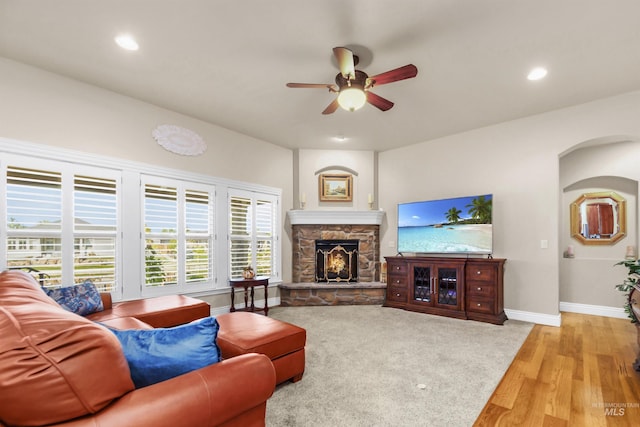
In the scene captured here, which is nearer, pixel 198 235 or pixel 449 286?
pixel 198 235

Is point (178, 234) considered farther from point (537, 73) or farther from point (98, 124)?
point (537, 73)

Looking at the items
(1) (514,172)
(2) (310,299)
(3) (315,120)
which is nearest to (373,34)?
(3) (315,120)

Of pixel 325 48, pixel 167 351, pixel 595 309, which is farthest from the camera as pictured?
pixel 595 309

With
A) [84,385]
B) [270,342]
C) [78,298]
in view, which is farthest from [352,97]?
[78,298]

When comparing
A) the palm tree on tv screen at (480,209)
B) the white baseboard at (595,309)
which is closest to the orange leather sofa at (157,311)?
the palm tree on tv screen at (480,209)

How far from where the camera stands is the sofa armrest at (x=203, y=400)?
1.01 metres

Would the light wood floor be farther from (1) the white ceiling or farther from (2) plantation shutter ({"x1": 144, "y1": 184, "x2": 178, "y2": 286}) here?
(2) plantation shutter ({"x1": 144, "y1": 184, "x2": 178, "y2": 286})

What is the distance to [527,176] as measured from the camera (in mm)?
4410

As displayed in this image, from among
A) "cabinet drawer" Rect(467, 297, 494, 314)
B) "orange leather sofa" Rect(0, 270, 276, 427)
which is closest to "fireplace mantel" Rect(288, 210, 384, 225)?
"cabinet drawer" Rect(467, 297, 494, 314)

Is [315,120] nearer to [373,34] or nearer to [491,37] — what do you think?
[373,34]

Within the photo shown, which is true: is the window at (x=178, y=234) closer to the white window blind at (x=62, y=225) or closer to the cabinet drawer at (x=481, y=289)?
the white window blind at (x=62, y=225)

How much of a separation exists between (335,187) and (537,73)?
3425 millimetres

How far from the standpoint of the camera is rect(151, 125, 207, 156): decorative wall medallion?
4.18 m

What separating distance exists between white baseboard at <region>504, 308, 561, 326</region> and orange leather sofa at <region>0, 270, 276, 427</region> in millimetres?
4448
